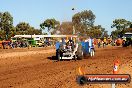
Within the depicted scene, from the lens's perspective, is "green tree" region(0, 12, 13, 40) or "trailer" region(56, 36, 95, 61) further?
"green tree" region(0, 12, 13, 40)

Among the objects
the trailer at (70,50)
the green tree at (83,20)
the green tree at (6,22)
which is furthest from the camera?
the green tree at (83,20)

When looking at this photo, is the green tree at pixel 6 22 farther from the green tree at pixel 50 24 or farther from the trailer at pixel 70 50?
the trailer at pixel 70 50

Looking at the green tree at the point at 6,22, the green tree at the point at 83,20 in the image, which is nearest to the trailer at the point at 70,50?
the green tree at the point at 6,22

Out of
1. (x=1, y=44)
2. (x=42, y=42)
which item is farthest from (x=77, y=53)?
(x=42, y=42)

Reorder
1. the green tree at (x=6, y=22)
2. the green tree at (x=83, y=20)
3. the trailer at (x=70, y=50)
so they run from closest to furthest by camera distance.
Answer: the trailer at (x=70, y=50) < the green tree at (x=6, y=22) < the green tree at (x=83, y=20)

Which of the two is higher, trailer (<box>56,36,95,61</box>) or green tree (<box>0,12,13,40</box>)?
green tree (<box>0,12,13,40</box>)

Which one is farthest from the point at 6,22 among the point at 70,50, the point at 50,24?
the point at 70,50

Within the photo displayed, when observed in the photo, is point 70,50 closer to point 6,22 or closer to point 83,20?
point 6,22

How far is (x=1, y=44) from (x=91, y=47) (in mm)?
28415

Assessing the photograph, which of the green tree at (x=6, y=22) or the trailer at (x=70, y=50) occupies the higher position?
the green tree at (x=6, y=22)

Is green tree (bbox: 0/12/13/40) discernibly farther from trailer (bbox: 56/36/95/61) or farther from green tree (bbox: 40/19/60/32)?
trailer (bbox: 56/36/95/61)

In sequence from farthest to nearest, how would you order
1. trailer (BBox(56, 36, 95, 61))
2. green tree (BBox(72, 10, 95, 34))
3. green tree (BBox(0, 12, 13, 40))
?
green tree (BBox(72, 10, 95, 34)) → green tree (BBox(0, 12, 13, 40)) → trailer (BBox(56, 36, 95, 61))

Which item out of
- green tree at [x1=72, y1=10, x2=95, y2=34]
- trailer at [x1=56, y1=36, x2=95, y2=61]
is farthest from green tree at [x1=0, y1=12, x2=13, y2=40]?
trailer at [x1=56, y1=36, x2=95, y2=61]

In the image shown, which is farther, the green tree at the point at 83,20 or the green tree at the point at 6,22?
the green tree at the point at 83,20
